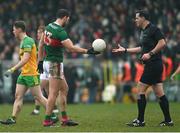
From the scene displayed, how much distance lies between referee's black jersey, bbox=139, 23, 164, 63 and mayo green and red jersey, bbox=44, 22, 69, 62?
1.77 meters

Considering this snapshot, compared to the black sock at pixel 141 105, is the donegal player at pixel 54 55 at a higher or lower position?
higher

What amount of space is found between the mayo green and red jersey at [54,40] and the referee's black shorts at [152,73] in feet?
6.35

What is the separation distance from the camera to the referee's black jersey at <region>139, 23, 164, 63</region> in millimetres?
14766

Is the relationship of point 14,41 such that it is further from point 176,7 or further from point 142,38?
point 142,38

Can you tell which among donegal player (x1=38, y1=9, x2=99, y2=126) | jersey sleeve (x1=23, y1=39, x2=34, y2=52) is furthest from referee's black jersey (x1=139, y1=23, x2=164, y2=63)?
jersey sleeve (x1=23, y1=39, x2=34, y2=52)

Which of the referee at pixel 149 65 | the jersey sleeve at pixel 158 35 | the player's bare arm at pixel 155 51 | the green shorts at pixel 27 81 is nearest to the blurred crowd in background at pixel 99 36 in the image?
the green shorts at pixel 27 81

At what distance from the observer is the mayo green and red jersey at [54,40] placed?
14.4 m

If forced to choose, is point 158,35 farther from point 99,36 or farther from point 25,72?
point 99,36

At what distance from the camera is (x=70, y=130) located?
13.9m

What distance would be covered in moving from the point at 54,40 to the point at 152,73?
2308mm

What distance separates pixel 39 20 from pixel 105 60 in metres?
5.31

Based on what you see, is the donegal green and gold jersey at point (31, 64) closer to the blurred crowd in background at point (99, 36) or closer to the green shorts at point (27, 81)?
the green shorts at point (27, 81)

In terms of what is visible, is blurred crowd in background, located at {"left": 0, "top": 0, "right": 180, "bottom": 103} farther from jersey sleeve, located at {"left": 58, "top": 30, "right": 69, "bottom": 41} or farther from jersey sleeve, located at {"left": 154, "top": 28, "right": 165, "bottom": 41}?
jersey sleeve, located at {"left": 58, "top": 30, "right": 69, "bottom": 41}

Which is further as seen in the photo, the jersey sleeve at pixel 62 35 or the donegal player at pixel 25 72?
the donegal player at pixel 25 72
